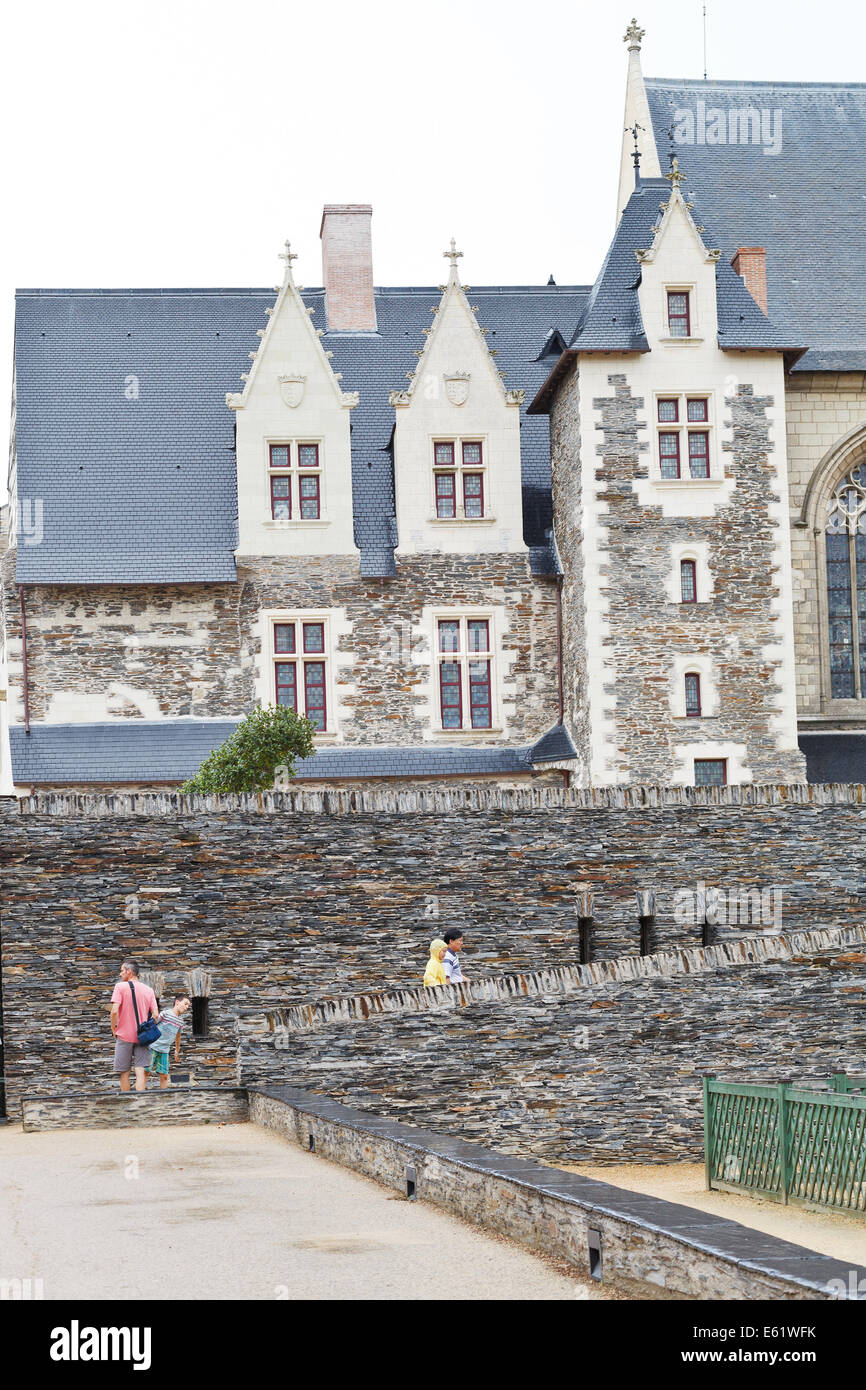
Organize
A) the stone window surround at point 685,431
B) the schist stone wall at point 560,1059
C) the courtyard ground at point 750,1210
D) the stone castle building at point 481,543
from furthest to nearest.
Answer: the stone window surround at point 685,431, the stone castle building at point 481,543, the schist stone wall at point 560,1059, the courtyard ground at point 750,1210

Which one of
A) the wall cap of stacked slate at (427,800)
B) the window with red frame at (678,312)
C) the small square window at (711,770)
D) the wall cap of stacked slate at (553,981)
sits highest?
the window with red frame at (678,312)

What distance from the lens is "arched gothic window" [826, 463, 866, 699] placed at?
117 feet

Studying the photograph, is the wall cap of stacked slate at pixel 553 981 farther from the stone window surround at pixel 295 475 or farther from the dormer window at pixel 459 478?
the dormer window at pixel 459 478

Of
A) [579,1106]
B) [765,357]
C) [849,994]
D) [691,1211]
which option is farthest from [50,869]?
[765,357]

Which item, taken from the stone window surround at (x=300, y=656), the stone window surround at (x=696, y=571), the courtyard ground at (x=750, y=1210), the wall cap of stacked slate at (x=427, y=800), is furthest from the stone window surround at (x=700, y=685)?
the courtyard ground at (x=750, y=1210)

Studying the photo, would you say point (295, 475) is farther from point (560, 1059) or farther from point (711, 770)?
point (560, 1059)

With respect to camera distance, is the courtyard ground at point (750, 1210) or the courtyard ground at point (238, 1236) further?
the courtyard ground at point (750, 1210)

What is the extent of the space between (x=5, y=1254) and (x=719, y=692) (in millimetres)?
24194

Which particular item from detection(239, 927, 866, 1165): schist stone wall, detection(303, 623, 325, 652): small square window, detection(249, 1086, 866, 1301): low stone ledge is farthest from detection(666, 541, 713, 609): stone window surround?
detection(249, 1086, 866, 1301): low stone ledge

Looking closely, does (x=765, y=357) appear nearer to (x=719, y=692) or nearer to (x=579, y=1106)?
(x=719, y=692)

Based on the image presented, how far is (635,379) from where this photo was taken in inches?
1312

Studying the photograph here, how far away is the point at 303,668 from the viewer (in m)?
34.3

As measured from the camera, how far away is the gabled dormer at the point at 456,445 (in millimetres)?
34844

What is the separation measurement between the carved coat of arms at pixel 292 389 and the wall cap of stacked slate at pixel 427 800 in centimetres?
1377
